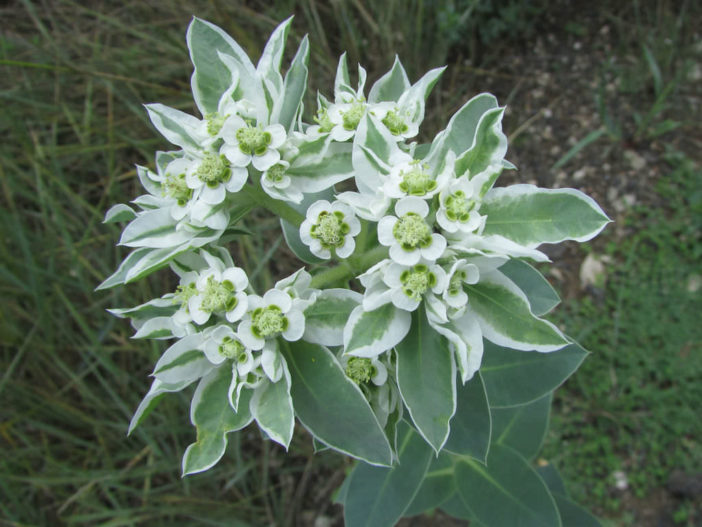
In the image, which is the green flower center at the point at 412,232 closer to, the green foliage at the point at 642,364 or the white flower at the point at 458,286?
the white flower at the point at 458,286

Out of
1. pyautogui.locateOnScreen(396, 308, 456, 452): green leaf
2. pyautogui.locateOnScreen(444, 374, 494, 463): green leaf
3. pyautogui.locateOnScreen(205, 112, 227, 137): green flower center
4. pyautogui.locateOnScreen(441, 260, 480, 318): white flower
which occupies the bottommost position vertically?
pyautogui.locateOnScreen(444, 374, 494, 463): green leaf

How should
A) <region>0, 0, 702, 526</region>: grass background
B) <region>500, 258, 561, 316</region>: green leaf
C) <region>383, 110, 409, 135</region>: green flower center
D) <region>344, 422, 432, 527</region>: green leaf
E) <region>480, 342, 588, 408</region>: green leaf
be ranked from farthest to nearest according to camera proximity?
<region>0, 0, 702, 526</region>: grass background
<region>344, 422, 432, 527</region>: green leaf
<region>480, 342, 588, 408</region>: green leaf
<region>500, 258, 561, 316</region>: green leaf
<region>383, 110, 409, 135</region>: green flower center

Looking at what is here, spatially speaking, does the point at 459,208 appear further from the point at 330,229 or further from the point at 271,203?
the point at 271,203

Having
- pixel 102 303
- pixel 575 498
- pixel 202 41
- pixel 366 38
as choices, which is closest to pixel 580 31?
pixel 366 38

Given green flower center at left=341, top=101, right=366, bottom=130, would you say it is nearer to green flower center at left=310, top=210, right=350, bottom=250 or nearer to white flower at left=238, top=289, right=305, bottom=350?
green flower center at left=310, top=210, right=350, bottom=250

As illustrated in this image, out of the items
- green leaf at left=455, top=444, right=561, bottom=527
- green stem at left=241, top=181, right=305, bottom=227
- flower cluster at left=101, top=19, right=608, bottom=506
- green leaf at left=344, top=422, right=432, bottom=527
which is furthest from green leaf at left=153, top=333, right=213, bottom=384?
green leaf at left=455, top=444, right=561, bottom=527

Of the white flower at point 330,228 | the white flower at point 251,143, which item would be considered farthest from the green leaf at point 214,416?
the white flower at point 251,143

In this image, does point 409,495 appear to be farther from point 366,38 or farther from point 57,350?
point 366,38
